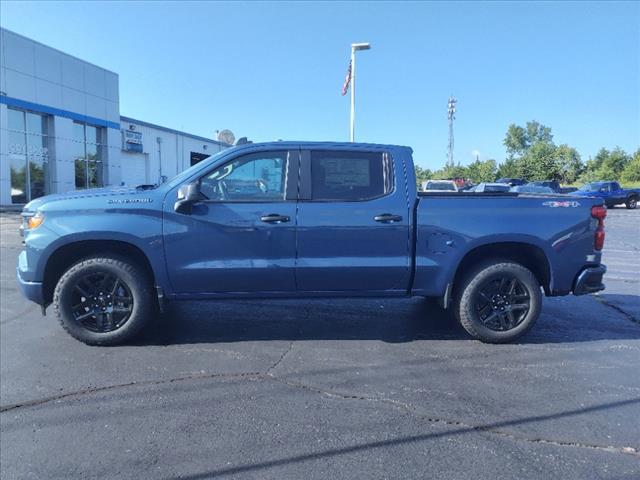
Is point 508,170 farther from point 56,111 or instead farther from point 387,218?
point 387,218

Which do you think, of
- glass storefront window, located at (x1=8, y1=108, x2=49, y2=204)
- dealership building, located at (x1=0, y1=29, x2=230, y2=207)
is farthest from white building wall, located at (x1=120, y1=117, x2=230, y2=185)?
glass storefront window, located at (x1=8, y1=108, x2=49, y2=204)

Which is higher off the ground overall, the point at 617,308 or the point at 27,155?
the point at 27,155

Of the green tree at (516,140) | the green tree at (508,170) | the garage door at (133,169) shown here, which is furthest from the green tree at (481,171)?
the garage door at (133,169)

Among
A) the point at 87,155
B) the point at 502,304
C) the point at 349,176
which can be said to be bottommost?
the point at 502,304

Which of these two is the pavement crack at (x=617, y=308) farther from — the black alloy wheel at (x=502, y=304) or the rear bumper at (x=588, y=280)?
the black alloy wheel at (x=502, y=304)

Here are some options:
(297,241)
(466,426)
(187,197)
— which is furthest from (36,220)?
(466,426)

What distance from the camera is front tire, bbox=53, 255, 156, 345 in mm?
4488

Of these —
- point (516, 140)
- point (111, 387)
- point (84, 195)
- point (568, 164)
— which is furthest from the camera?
point (516, 140)

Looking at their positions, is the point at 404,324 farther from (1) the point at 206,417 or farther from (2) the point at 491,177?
(2) the point at 491,177

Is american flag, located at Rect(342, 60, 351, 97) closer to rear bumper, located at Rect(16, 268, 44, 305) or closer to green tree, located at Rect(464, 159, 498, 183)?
rear bumper, located at Rect(16, 268, 44, 305)

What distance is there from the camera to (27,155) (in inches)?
1048

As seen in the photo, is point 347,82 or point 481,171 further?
point 481,171

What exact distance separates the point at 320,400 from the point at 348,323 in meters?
1.93

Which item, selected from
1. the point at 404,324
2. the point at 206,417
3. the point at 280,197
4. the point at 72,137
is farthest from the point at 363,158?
the point at 72,137
